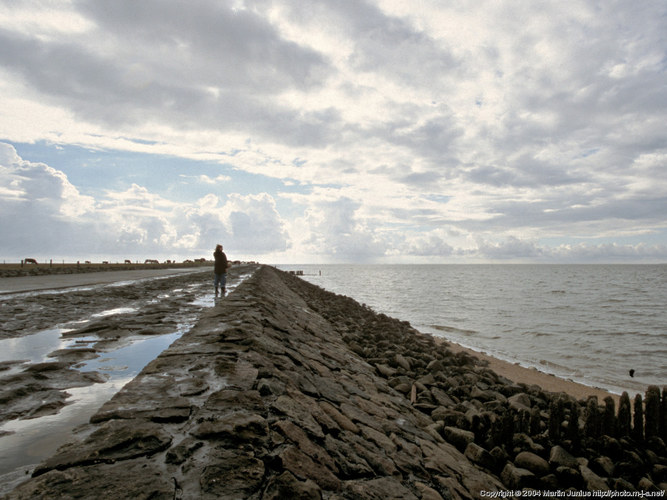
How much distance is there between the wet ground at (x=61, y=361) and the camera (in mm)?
2637

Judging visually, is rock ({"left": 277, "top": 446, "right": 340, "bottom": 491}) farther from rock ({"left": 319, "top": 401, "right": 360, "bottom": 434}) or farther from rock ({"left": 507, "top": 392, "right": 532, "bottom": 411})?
rock ({"left": 507, "top": 392, "right": 532, "bottom": 411})

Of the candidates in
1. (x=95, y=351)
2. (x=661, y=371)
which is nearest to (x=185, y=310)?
(x=95, y=351)

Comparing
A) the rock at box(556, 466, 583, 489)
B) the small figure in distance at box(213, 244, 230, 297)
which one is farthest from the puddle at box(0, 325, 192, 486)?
the small figure in distance at box(213, 244, 230, 297)

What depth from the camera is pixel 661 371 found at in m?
10.4

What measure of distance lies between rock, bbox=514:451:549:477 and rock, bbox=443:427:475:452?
493 mm

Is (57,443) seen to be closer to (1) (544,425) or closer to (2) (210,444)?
(2) (210,444)

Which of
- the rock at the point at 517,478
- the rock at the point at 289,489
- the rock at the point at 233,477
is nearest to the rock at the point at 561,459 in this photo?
the rock at the point at 517,478

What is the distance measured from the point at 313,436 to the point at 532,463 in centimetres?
251

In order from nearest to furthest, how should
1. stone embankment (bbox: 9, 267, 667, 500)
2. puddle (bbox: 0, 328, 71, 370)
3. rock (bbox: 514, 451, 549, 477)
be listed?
stone embankment (bbox: 9, 267, 667, 500) → rock (bbox: 514, 451, 549, 477) → puddle (bbox: 0, 328, 71, 370)

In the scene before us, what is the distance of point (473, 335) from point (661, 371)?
6.38 m

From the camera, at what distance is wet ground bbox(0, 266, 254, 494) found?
2.64m

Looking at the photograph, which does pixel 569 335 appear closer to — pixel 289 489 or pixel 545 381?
pixel 545 381

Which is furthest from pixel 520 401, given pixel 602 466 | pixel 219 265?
pixel 219 265

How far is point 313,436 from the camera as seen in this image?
266cm
